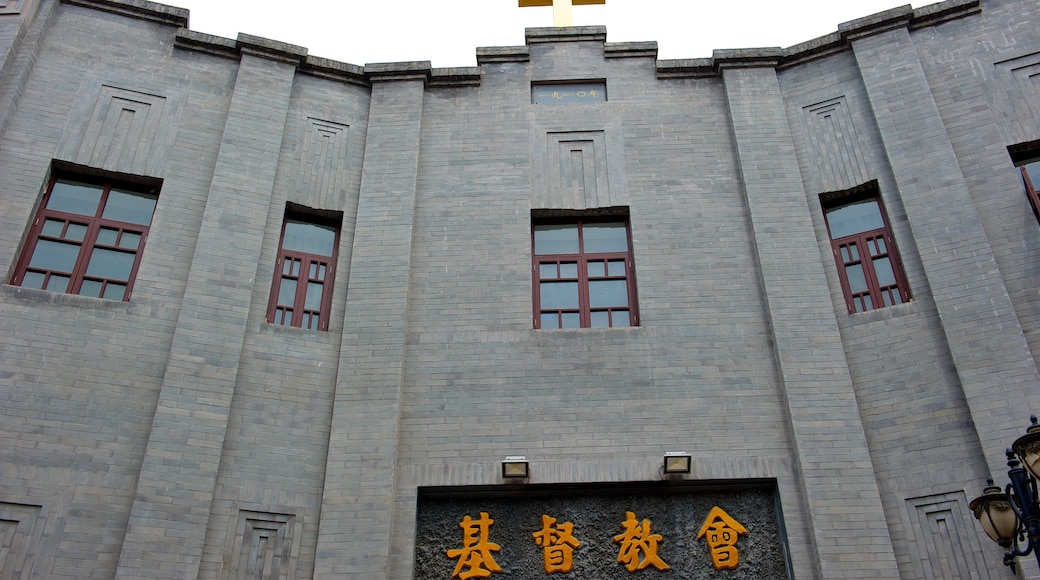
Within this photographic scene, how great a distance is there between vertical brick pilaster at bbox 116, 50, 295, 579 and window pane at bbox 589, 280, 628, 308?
451cm

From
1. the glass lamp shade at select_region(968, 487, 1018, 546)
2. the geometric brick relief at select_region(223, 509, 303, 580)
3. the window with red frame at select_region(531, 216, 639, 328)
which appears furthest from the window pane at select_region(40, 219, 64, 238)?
the glass lamp shade at select_region(968, 487, 1018, 546)

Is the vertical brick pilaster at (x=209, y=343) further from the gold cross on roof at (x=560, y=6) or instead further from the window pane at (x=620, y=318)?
the window pane at (x=620, y=318)

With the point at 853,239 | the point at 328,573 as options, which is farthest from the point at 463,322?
the point at 853,239

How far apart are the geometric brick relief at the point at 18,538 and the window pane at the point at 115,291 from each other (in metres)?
2.73

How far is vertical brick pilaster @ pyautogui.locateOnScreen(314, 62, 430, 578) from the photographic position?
9148 mm

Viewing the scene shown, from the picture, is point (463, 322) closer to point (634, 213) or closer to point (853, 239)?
point (634, 213)

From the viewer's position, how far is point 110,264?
1066 centimetres

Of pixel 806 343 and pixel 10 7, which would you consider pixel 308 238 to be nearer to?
pixel 10 7

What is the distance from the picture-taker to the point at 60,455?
916 centimetres

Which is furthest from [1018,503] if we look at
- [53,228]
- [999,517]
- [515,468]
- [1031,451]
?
[53,228]

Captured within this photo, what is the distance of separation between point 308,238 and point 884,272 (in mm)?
7833

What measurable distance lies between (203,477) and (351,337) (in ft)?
7.90

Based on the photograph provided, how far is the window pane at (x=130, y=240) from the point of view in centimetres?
1084

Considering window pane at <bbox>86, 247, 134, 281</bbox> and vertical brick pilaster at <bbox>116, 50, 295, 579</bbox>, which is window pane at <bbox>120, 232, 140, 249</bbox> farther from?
vertical brick pilaster at <bbox>116, 50, 295, 579</bbox>
